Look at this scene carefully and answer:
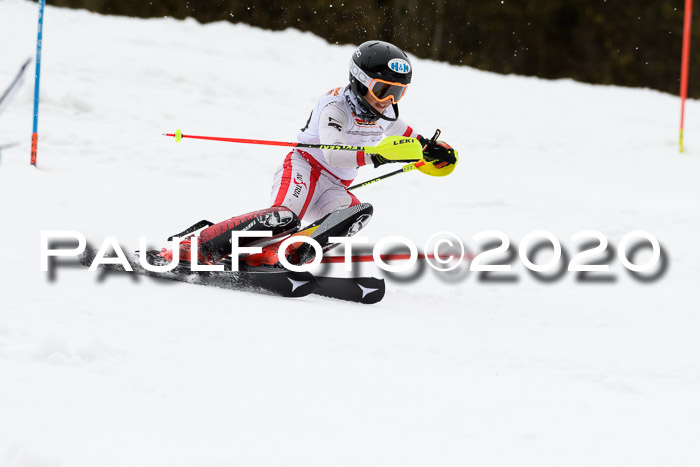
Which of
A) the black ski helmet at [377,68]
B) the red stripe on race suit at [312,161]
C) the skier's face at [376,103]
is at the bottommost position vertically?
the red stripe on race suit at [312,161]

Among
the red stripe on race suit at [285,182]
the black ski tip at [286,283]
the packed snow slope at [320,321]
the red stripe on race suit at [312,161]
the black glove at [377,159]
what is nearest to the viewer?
the packed snow slope at [320,321]

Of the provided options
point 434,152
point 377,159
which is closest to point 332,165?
point 377,159

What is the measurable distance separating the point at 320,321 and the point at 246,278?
795 millimetres

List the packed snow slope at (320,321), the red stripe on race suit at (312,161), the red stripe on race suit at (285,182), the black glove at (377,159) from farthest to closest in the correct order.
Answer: the red stripe on race suit at (312,161) → the red stripe on race suit at (285,182) → the black glove at (377,159) → the packed snow slope at (320,321)

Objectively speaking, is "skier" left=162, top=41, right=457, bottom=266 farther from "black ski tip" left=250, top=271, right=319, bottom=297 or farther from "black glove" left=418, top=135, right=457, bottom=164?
"black ski tip" left=250, top=271, right=319, bottom=297

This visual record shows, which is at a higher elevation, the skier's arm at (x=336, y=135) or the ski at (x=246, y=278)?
the skier's arm at (x=336, y=135)

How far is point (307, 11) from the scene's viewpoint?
23.3 metres

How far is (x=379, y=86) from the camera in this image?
4359mm

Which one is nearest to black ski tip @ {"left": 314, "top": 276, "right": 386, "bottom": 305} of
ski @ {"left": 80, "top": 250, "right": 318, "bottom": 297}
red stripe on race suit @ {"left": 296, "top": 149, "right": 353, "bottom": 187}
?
ski @ {"left": 80, "top": 250, "right": 318, "bottom": 297}

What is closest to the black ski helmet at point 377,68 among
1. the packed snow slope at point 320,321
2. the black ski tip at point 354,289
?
the black ski tip at point 354,289

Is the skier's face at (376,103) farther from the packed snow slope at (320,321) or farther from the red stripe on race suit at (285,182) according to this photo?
the packed snow slope at (320,321)

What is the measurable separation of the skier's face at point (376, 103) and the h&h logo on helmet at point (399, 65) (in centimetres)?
19

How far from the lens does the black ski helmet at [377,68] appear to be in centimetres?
434

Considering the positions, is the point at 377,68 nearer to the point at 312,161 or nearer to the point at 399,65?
the point at 399,65
